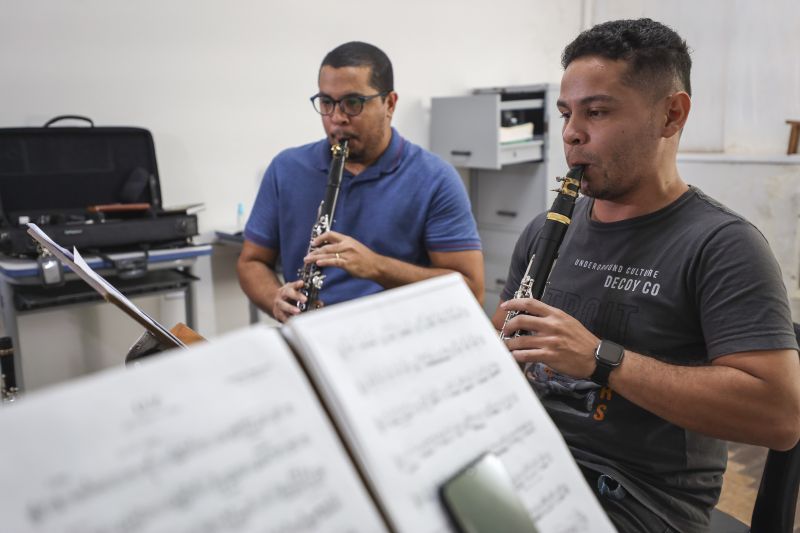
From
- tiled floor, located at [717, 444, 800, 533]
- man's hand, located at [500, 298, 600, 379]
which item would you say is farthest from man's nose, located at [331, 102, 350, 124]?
tiled floor, located at [717, 444, 800, 533]

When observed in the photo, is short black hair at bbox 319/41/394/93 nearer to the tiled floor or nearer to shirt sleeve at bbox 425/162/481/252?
shirt sleeve at bbox 425/162/481/252

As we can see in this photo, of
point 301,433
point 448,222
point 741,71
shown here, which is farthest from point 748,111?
point 301,433

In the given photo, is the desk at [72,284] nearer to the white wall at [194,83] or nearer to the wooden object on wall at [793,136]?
the white wall at [194,83]

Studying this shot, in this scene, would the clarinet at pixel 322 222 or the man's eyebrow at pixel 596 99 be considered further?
the clarinet at pixel 322 222

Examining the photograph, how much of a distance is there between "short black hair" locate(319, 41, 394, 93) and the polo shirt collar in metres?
0.18

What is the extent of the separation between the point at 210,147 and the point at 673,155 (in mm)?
2451

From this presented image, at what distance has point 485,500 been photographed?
57 cm

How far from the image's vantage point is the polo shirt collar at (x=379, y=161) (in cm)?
195

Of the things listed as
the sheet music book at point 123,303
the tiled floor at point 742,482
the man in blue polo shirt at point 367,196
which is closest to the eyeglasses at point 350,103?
the man in blue polo shirt at point 367,196

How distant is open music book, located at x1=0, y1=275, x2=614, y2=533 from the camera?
428 mm

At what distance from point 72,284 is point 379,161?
141cm

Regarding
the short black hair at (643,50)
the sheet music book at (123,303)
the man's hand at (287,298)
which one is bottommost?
the man's hand at (287,298)

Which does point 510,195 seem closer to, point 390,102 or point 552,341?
point 390,102

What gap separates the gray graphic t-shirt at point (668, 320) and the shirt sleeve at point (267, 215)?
1.05m
